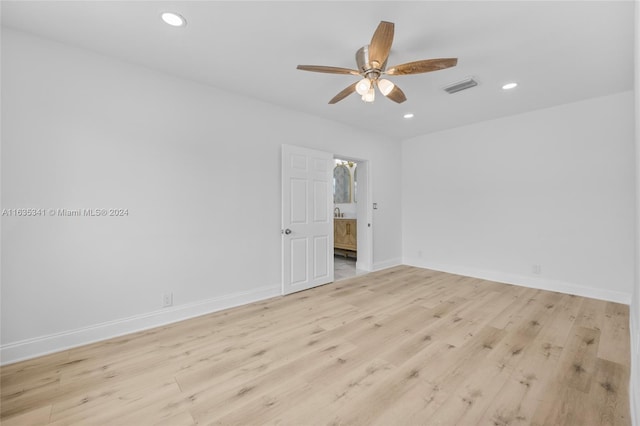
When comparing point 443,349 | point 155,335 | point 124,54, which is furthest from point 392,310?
point 124,54

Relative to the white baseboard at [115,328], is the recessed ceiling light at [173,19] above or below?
above

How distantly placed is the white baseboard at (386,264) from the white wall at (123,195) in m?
2.19

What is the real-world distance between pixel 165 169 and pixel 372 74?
2336 mm

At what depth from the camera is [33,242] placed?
2.20 meters

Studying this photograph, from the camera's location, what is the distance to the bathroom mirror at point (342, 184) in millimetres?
7211

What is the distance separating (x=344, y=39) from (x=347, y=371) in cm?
274

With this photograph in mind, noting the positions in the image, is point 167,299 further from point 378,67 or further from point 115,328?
point 378,67

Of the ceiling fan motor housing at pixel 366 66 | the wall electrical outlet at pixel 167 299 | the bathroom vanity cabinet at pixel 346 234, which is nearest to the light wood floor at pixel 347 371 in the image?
the wall electrical outlet at pixel 167 299

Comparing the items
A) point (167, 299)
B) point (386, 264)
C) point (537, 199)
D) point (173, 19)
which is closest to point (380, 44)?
point (173, 19)

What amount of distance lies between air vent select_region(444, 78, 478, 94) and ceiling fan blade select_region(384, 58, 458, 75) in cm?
115

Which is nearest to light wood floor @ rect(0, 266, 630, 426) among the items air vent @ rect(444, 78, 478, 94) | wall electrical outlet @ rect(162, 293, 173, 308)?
wall electrical outlet @ rect(162, 293, 173, 308)

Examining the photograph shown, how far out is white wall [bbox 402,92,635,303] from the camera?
3.39 metres

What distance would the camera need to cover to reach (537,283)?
395 centimetres

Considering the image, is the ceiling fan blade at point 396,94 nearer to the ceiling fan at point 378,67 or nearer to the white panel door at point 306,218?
the ceiling fan at point 378,67
